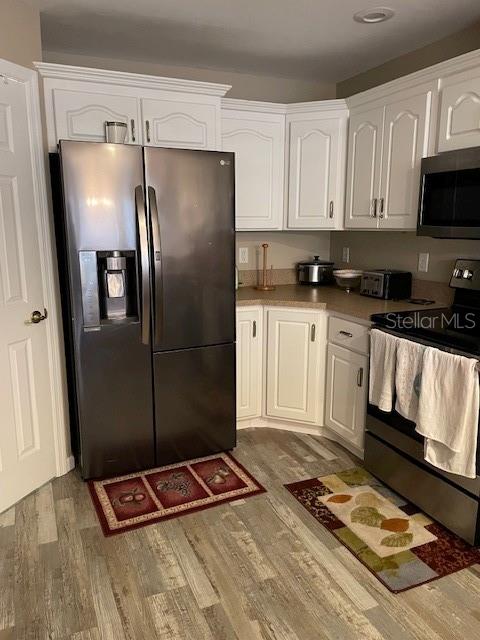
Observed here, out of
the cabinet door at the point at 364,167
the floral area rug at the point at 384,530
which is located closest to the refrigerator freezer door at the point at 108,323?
the floral area rug at the point at 384,530

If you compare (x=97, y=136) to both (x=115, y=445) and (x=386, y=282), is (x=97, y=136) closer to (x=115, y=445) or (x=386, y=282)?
(x=115, y=445)

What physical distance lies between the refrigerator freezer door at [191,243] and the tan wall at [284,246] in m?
0.98

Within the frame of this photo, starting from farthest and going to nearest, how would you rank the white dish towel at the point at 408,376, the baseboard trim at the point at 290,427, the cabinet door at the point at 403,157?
the baseboard trim at the point at 290,427 < the cabinet door at the point at 403,157 < the white dish towel at the point at 408,376

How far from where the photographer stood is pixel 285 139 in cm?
333

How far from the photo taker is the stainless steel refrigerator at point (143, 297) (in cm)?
240

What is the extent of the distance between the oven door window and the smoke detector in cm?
86

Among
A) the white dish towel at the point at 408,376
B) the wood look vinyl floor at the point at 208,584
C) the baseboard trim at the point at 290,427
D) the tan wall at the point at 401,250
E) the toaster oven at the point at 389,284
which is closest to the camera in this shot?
the wood look vinyl floor at the point at 208,584

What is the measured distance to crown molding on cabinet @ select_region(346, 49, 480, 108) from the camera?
2.33m

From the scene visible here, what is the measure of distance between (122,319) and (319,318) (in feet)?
4.01

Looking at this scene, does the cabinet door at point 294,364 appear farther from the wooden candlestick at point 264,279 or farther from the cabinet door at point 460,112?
the cabinet door at point 460,112

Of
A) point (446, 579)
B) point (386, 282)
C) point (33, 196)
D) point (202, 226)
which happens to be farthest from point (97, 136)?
point (446, 579)

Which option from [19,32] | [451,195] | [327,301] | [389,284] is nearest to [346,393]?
[327,301]

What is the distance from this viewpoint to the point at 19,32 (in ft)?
7.71

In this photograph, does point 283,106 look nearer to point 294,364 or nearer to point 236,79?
point 236,79
